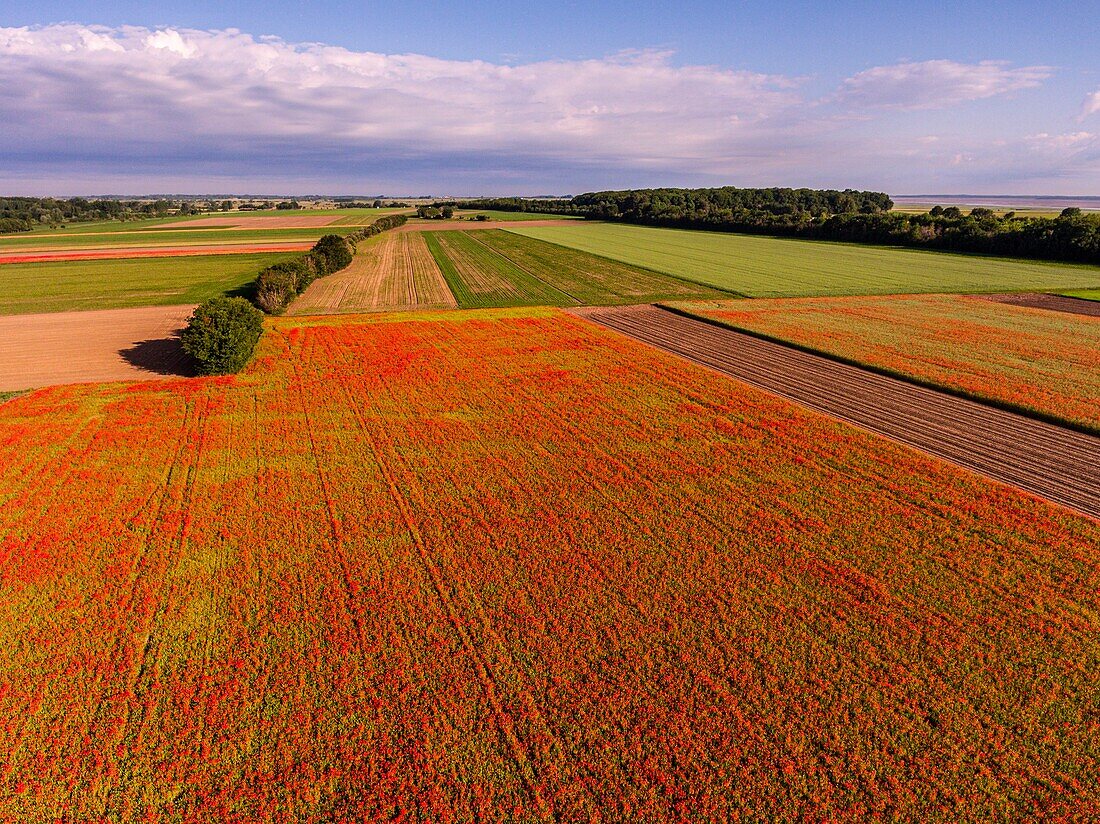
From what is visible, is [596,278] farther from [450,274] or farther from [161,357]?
[161,357]

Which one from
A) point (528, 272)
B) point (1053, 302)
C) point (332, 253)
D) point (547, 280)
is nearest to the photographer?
point (1053, 302)

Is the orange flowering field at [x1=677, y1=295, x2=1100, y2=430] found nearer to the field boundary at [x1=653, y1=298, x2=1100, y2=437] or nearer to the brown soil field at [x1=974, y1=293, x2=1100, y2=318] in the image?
the field boundary at [x1=653, y1=298, x2=1100, y2=437]

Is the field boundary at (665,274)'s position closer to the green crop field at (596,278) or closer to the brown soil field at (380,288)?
the green crop field at (596,278)

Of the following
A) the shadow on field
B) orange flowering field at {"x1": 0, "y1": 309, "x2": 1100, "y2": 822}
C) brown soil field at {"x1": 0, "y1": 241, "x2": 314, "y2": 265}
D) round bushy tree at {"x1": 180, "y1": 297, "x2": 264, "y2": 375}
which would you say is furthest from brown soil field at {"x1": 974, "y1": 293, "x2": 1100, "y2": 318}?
brown soil field at {"x1": 0, "y1": 241, "x2": 314, "y2": 265}

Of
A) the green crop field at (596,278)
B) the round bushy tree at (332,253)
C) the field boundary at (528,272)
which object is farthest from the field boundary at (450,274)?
the round bushy tree at (332,253)

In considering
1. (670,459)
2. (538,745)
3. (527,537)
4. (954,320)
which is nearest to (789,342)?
(954,320)

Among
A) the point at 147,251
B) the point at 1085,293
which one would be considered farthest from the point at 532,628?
the point at 147,251

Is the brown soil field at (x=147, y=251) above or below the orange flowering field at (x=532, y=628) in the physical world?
above
